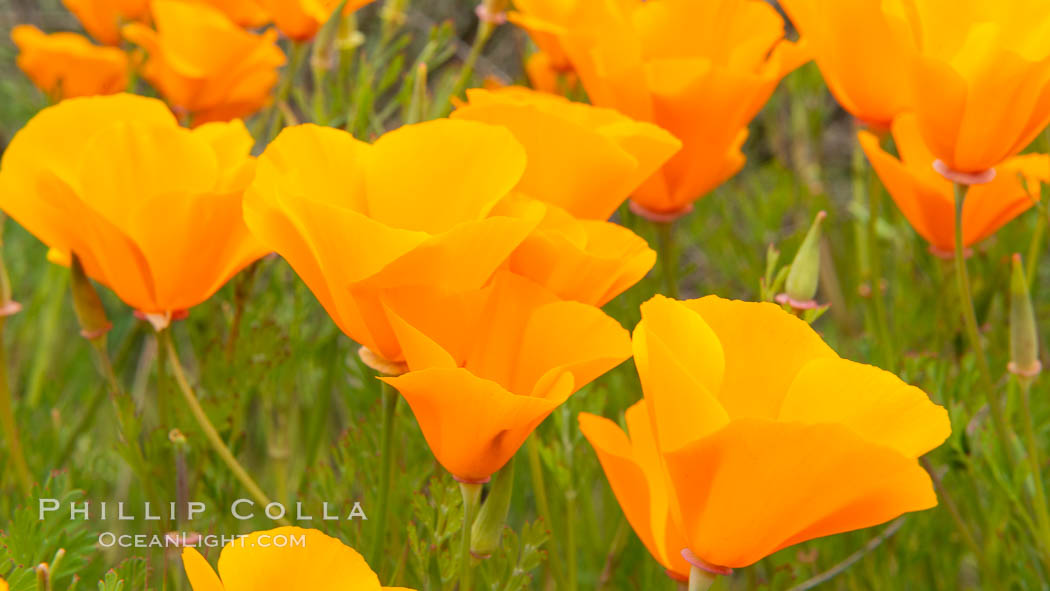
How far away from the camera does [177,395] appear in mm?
688

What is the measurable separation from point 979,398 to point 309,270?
1.67 ft

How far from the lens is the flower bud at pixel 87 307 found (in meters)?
0.58

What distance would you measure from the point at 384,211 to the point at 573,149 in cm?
9

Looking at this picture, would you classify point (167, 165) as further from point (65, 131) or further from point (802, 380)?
point (802, 380)

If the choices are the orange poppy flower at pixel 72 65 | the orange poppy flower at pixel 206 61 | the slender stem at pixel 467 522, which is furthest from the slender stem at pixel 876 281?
the orange poppy flower at pixel 72 65

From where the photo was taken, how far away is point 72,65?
1015 millimetres

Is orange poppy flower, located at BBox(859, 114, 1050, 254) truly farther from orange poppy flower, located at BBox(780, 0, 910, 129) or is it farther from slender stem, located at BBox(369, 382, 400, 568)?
slender stem, located at BBox(369, 382, 400, 568)

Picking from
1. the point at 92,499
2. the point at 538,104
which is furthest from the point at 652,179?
the point at 92,499

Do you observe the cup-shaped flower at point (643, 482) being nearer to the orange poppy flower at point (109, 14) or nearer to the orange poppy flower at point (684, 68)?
the orange poppy flower at point (684, 68)

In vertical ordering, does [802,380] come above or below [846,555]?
above

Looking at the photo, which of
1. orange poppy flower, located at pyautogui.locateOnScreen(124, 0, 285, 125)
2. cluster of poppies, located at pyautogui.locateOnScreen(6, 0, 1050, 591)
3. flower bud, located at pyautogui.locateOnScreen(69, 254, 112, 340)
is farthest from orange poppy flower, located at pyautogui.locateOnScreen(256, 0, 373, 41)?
flower bud, located at pyautogui.locateOnScreen(69, 254, 112, 340)

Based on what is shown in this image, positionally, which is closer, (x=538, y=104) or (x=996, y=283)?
(x=538, y=104)

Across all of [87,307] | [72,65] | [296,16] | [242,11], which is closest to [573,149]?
[87,307]

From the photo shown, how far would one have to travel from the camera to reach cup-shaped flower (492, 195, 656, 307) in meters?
0.45
